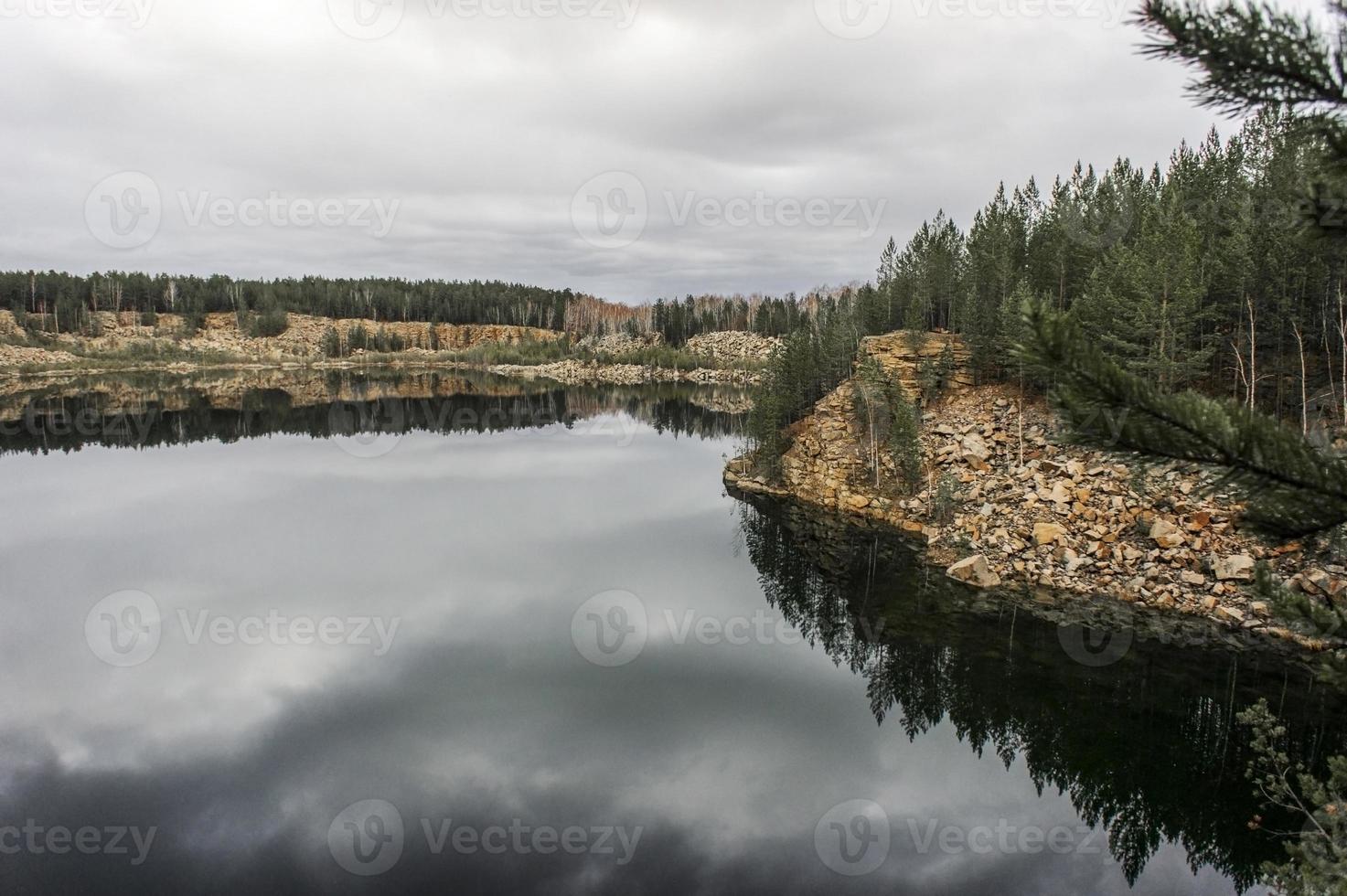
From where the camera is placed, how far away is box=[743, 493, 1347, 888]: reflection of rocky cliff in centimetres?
1509

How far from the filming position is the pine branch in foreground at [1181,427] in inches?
137

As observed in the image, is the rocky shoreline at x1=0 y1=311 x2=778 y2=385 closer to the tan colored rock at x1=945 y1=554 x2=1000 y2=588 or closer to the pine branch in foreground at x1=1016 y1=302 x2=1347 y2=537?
the tan colored rock at x1=945 y1=554 x2=1000 y2=588

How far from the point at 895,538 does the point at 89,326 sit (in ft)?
556

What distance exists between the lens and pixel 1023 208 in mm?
61594

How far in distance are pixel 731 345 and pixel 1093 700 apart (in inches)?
5356

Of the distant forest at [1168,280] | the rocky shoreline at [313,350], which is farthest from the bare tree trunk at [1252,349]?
the rocky shoreline at [313,350]

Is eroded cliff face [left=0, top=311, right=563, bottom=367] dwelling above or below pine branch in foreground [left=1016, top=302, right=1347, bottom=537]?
above

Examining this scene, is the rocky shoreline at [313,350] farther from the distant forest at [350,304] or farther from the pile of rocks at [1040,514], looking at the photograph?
the pile of rocks at [1040,514]

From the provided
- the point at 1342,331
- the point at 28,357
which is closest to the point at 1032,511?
the point at 1342,331

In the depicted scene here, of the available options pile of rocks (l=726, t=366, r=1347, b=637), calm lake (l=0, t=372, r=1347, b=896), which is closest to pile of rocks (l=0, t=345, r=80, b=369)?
calm lake (l=0, t=372, r=1347, b=896)

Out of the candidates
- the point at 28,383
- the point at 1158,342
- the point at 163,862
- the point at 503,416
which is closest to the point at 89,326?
the point at 28,383

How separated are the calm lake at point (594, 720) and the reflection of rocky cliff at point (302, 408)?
3482cm

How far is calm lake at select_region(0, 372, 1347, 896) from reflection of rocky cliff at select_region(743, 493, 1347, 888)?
90 mm

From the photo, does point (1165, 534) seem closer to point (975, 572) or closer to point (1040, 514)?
point (1040, 514)
